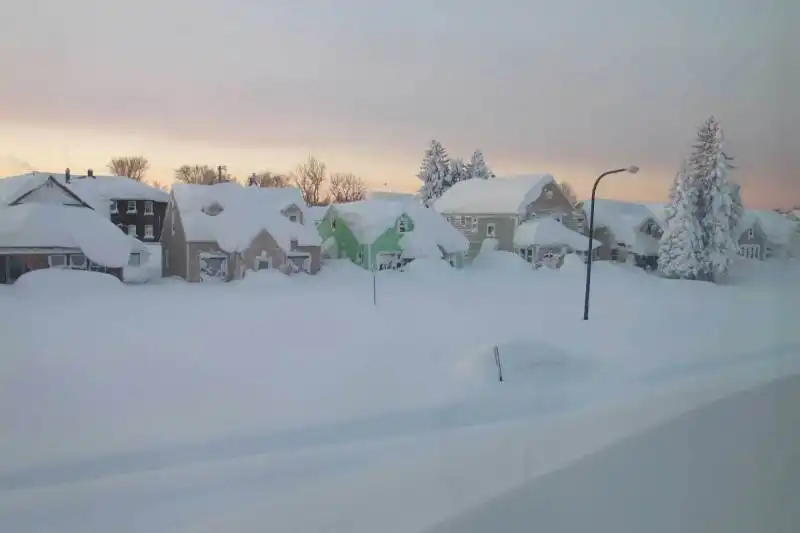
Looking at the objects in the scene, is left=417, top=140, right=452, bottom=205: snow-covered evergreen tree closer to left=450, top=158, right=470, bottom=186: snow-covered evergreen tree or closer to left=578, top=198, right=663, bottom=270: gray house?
left=450, top=158, right=470, bottom=186: snow-covered evergreen tree

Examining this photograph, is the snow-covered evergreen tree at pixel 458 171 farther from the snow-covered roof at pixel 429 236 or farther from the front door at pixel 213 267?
the front door at pixel 213 267

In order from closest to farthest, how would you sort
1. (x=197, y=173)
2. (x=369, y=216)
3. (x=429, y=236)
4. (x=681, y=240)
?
1. (x=197, y=173)
2. (x=681, y=240)
3. (x=369, y=216)
4. (x=429, y=236)

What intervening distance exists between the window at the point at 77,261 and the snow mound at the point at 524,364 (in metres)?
5.44

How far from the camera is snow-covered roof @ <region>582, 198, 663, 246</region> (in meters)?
9.13

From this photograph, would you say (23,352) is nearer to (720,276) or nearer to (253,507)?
(253,507)

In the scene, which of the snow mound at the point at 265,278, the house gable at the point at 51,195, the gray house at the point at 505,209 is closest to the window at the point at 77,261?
the house gable at the point at 51,195

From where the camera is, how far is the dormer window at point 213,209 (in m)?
11.5

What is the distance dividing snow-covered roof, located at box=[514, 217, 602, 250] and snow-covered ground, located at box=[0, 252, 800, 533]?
13.9 ft

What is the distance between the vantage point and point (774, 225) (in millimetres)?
5852

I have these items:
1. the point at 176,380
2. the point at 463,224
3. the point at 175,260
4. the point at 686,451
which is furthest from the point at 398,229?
the point at 686,451

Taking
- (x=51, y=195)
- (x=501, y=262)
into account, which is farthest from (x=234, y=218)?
(x=501, y=262)

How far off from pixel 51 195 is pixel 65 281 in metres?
1.45

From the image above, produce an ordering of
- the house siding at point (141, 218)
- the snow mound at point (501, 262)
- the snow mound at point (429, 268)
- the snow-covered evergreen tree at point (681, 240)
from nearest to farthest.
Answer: the snow-covered evergreen tree at point (681, 240), the house siding at point (141, 218), the snow mound at point (429, 268), the snow mound at point (501, 262)

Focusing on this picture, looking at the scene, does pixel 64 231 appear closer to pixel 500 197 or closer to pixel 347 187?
pixel 347 187
